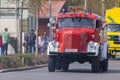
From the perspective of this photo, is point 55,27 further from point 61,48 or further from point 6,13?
point 6,13

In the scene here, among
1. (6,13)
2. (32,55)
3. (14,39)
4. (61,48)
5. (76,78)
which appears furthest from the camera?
(6,13)

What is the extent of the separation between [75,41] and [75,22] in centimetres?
125

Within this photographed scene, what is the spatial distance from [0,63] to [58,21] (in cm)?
338

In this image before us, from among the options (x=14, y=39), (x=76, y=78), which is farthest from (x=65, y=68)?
(x=14, y=39)

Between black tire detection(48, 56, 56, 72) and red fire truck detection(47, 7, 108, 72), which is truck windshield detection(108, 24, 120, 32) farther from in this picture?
black tire detection(48, 56, 56, 72)

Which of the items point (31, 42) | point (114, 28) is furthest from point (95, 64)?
point (114, 28)

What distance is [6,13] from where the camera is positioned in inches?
2440

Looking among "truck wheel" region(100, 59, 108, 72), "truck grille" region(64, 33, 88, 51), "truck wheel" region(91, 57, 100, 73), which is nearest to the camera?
"truck grille" region(64, 33, 88, 51)

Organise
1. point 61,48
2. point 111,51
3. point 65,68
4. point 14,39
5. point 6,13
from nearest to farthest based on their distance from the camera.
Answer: point 61,48, point 65,68, point 111,51, point 14,39, point 6,13

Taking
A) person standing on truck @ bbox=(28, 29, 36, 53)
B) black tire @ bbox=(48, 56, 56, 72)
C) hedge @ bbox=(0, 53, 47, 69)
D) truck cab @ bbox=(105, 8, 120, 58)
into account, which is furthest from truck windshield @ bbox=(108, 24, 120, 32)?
black tire @ bbox=(48, 56, 56, 72)

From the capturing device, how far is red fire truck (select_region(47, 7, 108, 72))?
2620 centimetres

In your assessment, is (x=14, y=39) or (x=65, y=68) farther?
(x=14, y=39)

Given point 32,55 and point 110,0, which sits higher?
point 110,0

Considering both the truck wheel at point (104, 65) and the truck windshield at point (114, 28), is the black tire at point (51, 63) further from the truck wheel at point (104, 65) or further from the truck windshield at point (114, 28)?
the truck windshield at point (114, 28)
